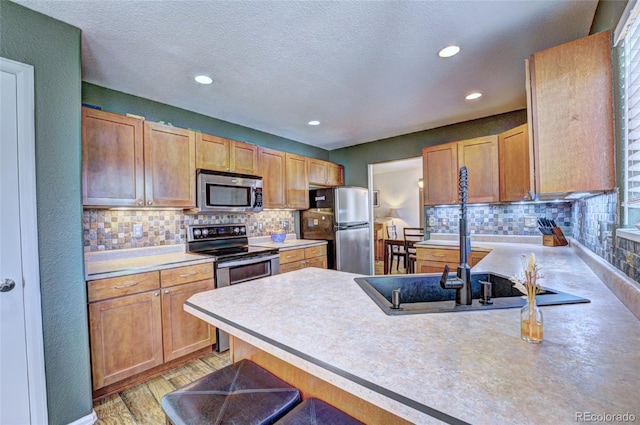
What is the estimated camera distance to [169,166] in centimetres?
268

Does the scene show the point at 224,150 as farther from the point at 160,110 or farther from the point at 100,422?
the point at 100,422

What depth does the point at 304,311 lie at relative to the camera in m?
1.05

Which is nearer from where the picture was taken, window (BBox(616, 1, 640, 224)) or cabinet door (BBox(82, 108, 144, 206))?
window (BBox(616, 1, 640, 224))

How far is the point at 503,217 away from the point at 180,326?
3.69 metres

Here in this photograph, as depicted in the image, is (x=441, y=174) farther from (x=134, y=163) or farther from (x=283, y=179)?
(x=134, y=163)

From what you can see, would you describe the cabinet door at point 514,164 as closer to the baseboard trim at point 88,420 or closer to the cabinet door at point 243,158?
the cabinet door at point 243,158

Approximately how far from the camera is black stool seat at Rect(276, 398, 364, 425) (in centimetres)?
85

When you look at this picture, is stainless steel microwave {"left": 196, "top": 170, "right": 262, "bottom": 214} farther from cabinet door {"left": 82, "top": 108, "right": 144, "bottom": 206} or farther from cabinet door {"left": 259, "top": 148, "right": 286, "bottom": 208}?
cabinet door {"left": 82, "top": 108, "right": 144, "bottom": 206}

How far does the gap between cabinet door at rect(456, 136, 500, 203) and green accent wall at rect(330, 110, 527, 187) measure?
425 millimetres

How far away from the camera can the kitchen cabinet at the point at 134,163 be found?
2.21 meters

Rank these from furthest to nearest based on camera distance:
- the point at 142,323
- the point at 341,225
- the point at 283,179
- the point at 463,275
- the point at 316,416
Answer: the point at 341,225
the point at 283,179
the point at 142,323
the point at 463,275
the point at 316,416

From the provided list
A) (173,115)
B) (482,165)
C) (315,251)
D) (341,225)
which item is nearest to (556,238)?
(482,165)

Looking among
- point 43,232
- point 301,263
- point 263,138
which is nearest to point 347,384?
point 43,232

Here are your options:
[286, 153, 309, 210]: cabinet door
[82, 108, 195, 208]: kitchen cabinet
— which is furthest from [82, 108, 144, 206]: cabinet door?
[286, 153, 309, 210]: cabinet door
